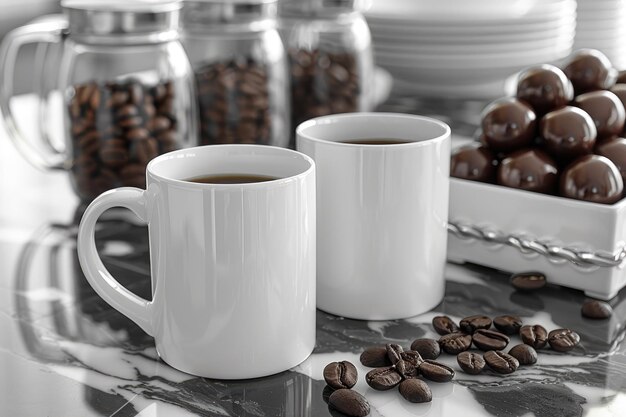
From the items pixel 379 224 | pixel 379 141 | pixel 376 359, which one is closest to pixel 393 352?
pixel 376 359

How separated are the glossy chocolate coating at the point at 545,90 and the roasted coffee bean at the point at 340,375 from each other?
37cm

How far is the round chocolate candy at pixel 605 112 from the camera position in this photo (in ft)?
2.89

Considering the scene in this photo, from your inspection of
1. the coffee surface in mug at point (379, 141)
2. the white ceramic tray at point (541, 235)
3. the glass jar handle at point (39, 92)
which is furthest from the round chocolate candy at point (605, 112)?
the glass jar handle at point (39, 92)

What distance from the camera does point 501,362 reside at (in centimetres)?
68

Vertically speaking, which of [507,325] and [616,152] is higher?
[616,152]

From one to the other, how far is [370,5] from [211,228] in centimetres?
87

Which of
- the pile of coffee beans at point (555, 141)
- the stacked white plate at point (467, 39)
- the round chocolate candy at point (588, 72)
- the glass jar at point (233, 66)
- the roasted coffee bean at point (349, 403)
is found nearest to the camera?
the roasted coffee bean at point (349, 403)

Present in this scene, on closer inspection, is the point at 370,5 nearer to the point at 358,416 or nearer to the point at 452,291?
the point at 452,291

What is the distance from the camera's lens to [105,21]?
0.95m

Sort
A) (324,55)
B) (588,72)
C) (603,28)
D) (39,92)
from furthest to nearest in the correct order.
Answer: (603,28), (324,55), (39,92), (588,72)

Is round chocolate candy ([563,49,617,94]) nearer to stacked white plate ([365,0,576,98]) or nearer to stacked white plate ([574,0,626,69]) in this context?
stacked white plate ([365,0,576,98])

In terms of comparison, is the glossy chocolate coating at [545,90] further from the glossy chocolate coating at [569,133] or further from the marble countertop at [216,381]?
the marble countertop at [216,381]

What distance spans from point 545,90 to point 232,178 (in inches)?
13.9

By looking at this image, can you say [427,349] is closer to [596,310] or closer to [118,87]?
[596,310]
